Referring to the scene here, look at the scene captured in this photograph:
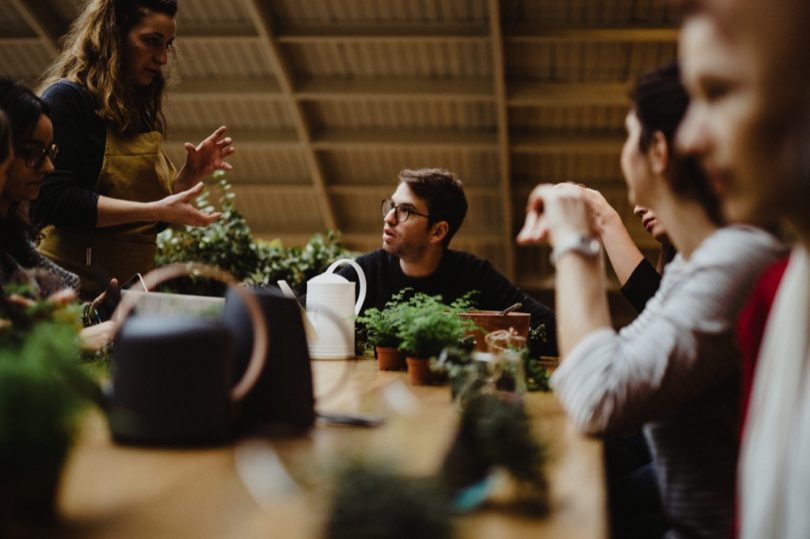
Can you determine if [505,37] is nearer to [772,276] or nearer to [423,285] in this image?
[423,285]

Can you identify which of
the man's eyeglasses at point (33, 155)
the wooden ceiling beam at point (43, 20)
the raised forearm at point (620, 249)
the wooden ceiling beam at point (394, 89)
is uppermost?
the wooden ceiling beam at point (43, 20)

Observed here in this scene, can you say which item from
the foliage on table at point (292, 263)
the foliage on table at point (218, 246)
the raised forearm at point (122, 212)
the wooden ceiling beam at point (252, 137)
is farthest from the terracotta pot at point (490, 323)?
the wooden ceiling beam at point (252, 137)

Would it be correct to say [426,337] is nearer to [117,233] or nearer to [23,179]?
[23,179]

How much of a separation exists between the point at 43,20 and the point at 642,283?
9.96m

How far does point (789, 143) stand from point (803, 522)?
442 millimetres

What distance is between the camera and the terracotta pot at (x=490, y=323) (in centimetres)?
250

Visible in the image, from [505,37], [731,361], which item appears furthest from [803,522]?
[505,37]

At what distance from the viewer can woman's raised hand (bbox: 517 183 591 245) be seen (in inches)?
66.0

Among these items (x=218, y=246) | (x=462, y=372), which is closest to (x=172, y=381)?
(x=462, y=372)

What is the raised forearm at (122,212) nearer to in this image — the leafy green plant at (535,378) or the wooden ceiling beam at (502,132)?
the leafy green plant at (535,378)

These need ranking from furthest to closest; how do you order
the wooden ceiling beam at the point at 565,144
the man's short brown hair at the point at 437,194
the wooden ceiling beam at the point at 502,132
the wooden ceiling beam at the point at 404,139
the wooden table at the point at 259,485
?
the wooden ceiling beam at the point at 404,139 < the wooden ceiling beam at the point at 565,144 < the wooden ceiling beam at the point at 502,132 < the man's short brown hair at the point at 437,194 < the wooden table at the point at 259,485

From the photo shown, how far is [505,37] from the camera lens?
1036 centimetres

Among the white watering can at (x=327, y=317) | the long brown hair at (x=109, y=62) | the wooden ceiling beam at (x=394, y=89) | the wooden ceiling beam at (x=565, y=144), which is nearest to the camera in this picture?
the white watering can at (x=327, y=317)

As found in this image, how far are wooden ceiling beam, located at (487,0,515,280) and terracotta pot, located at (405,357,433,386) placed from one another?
7.96m
